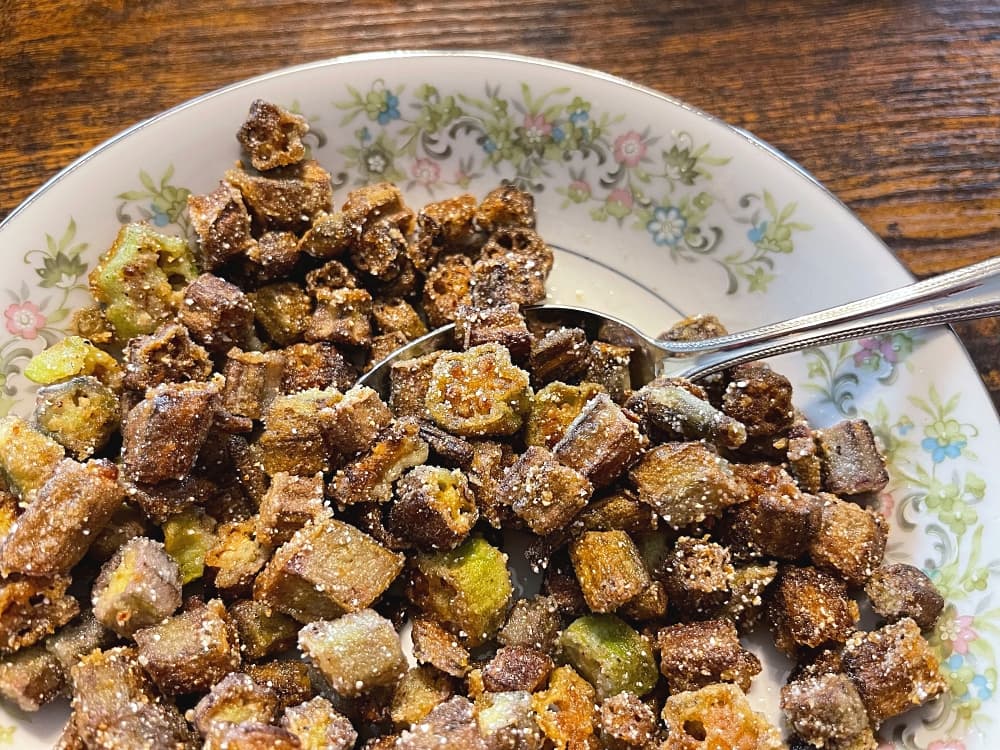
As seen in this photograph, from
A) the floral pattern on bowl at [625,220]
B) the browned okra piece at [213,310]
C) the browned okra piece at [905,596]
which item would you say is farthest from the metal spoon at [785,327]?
the browned okra piece at [905,596]

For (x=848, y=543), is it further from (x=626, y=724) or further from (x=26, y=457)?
(x=26, y=457)

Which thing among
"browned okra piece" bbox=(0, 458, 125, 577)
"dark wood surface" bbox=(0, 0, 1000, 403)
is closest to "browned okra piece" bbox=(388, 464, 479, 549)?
"browned okra piece" bbox=(0, 458, 125, 577)

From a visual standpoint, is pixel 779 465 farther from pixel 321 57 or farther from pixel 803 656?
pixel 321 57

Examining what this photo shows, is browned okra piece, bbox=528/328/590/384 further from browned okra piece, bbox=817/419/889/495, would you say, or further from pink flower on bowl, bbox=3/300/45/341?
pink flower on bowl, bbox=3/300/45/341

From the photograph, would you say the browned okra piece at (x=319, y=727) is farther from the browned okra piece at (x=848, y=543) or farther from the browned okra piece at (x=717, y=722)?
the browned okra piece at (x=848, y=543)

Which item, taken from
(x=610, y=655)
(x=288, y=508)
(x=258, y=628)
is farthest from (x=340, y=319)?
(x=610, y=655)

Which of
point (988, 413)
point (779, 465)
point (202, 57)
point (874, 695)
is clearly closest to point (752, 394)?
point (779, 465)
